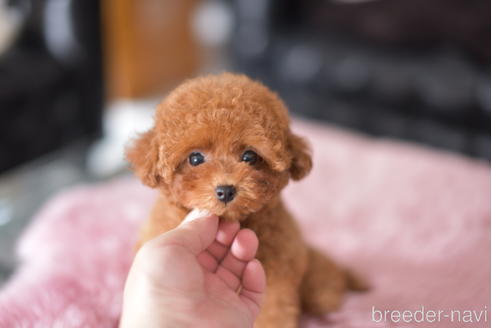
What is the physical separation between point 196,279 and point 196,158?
0.23 metres

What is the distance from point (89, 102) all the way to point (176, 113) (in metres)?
2.05

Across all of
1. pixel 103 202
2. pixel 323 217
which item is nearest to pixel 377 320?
pixel 323 217

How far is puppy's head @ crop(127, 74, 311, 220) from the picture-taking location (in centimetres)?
89

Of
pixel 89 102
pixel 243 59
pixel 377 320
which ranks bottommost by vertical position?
pixel 377 320

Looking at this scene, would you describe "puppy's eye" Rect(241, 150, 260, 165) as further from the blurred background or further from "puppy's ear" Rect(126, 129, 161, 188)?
the blurred background

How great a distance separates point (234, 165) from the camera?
90 cm

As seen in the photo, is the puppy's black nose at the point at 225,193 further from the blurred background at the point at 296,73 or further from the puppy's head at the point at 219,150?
the blurred background at the point at 296,73

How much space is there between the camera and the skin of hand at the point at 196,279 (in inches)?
33.7

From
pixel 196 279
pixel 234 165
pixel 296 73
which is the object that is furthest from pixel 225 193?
pixel 296 73

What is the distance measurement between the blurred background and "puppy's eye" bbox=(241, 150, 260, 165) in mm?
1234

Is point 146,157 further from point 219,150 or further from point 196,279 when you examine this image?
point 196,279

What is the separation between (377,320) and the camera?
112cm

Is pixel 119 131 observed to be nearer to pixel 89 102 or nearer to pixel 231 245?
pixel 89 102

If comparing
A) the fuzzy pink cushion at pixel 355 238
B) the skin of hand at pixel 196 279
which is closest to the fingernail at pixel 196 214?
the skin of hand at pixel 196 279
